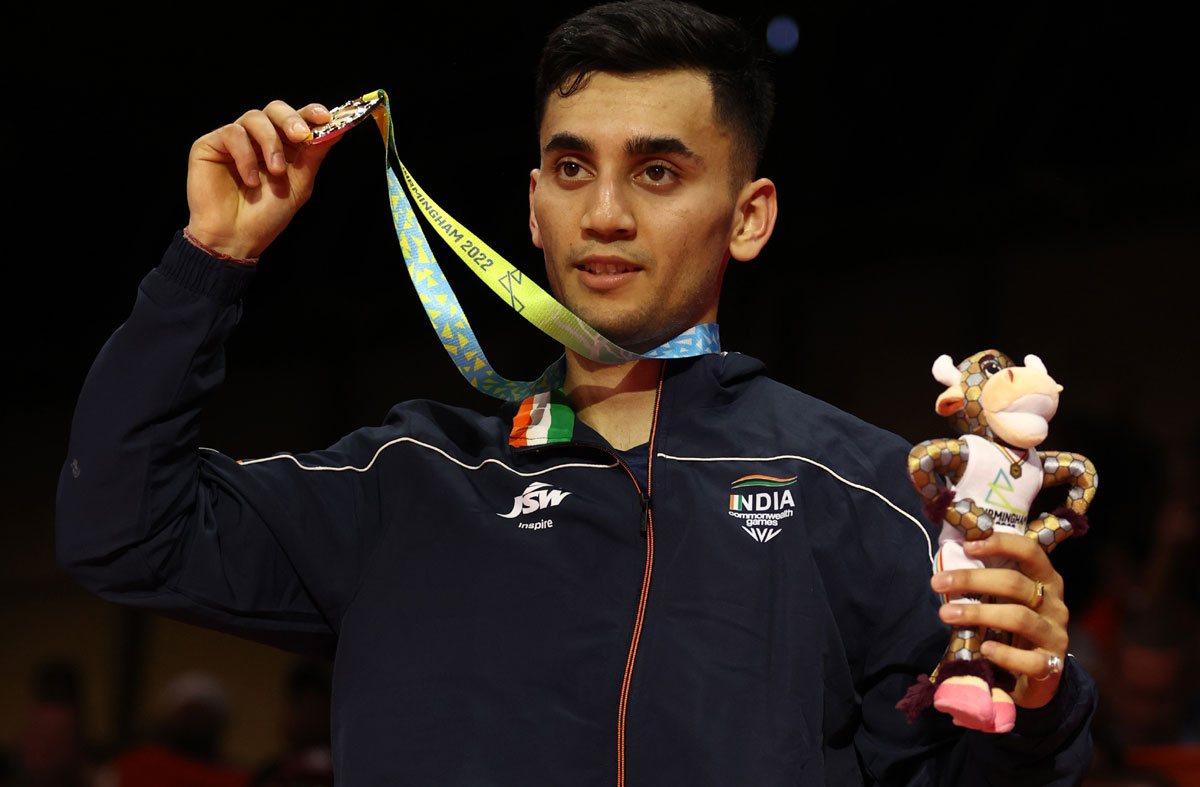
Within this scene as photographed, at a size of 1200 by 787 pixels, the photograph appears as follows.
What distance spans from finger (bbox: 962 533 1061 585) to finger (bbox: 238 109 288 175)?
2.75ft

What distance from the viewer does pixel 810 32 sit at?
4492mm

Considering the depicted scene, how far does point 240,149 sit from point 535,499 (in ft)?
1.70

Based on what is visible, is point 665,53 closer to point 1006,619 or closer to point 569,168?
point 569,168

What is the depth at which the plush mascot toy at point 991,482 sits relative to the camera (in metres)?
1.32

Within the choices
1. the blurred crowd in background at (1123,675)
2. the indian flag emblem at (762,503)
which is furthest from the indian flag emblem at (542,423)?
the blurred crowd in background at (1123,675)

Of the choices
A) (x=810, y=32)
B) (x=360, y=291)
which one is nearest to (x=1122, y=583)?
(x=810, y=32)

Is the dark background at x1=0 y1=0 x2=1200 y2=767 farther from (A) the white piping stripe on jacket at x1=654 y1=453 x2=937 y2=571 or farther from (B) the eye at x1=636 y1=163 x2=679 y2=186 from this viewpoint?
(A) the white piping stripe on jacket at x1=654 y1=453 x2=937 y2=571

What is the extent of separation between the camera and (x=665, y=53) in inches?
70.3

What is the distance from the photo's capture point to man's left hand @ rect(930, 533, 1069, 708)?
50.7 inches

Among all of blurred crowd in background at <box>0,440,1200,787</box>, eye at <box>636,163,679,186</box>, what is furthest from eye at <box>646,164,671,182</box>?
blurred crowd in background at <box>0,440,1200,787</box>

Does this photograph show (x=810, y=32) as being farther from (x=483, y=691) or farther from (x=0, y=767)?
(x=0, y=767)

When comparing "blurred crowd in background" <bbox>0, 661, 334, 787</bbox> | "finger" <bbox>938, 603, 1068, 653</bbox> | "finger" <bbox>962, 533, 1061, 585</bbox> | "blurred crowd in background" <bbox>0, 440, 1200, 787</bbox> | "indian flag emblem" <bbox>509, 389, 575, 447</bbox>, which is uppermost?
"indian flag emblem" <bbox>509, 389, 575, 447</bbox>

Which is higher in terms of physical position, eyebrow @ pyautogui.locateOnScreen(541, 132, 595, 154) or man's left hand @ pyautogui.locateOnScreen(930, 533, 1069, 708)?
eyebrow @ pyautogui.locateOnScreen(541, 132, 595, 154)

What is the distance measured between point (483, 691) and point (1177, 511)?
2.91 m
